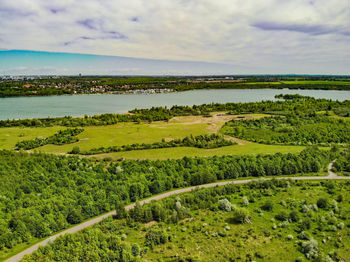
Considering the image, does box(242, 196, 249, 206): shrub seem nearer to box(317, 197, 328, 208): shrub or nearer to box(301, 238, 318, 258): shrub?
box(301, 238, 318, 258): shrub

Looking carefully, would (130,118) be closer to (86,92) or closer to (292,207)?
(292,207)

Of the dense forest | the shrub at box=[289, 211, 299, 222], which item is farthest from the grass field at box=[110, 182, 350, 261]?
the shrub at box=[289, 211, 299, 222]

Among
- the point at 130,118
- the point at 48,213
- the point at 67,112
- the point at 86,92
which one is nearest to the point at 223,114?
the point at 130,118

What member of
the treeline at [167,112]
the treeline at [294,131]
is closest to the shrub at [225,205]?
the treeline at [294,131]

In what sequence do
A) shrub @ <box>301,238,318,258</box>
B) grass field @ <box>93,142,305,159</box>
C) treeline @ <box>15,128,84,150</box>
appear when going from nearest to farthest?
1. shrub @ <box>301,238,318,258</box>
2. grass field @ <box>93,142,305,159</box>
3. treeline @ <box>15,128,84,150</box>

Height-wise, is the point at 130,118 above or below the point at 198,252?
above

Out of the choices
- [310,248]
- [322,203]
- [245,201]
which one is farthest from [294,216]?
[245,201]

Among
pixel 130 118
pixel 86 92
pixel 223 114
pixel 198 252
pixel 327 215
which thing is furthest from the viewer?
pixel 86 92
